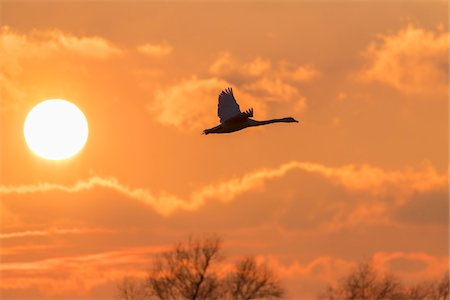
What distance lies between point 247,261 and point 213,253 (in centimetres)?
235

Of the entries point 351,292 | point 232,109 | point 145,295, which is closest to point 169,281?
point 145,295

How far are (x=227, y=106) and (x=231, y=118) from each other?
105 inches

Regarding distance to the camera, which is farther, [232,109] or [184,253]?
[184,253]

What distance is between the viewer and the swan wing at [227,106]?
50.3 meters

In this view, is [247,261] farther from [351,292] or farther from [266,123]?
[266,123]

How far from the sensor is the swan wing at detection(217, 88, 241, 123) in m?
50.3

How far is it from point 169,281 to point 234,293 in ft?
11.3

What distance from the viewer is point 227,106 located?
2014 inches

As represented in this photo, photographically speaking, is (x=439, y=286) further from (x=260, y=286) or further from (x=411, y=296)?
(x=260, y=286)

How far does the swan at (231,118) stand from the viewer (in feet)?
160

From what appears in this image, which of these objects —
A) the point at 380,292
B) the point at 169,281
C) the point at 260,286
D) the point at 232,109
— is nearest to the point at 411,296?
the point at 380,292

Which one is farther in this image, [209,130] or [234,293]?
[234,293]

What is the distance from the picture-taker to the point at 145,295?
3034 inches

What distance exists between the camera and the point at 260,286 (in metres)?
77.9
